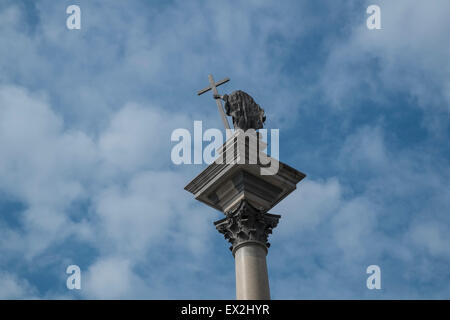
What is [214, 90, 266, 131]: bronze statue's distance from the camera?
73.4 ft

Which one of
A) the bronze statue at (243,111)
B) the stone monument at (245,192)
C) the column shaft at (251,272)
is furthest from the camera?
the bronze statue at (243,111)

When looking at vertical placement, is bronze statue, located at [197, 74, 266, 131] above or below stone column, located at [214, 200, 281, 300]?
above

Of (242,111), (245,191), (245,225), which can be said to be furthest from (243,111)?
(245,225)

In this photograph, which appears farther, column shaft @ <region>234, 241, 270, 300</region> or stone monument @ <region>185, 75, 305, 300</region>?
stone monument @ <region>185, 75, 305, 300</region>

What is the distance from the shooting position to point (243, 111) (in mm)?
22562

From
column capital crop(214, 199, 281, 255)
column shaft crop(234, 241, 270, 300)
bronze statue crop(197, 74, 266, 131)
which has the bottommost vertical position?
column shaft crop(234, 241, 270, 300)

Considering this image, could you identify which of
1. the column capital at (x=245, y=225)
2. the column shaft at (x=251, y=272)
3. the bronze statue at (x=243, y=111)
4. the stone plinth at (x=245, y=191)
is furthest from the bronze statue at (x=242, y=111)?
the column shaft at (x=251, y=272)

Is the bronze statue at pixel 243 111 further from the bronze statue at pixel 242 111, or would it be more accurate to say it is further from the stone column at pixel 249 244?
the stone column at pixel 249 244

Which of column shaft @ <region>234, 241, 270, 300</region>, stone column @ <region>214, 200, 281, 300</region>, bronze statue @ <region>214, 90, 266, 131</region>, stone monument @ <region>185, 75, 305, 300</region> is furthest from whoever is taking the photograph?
bronze statue @ <region>214, 90, 266, 131</region>

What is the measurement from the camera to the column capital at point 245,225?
20.3m

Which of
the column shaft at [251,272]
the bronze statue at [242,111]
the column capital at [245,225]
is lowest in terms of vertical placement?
the column shaft at [251,272]

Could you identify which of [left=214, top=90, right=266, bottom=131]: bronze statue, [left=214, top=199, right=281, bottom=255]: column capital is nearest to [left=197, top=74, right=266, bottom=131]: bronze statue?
[left=214, top=90, right=266, bottom=131]: bronze statue

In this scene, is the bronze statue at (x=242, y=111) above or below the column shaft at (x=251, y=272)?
above

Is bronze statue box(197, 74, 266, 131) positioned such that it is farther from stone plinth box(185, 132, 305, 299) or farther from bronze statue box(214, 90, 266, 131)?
stone plinth box(185, 132, 305, 299)
